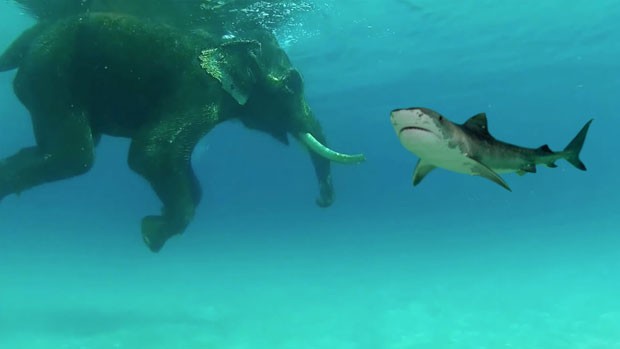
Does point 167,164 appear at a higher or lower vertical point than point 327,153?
lower

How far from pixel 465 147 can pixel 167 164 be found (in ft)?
22.9

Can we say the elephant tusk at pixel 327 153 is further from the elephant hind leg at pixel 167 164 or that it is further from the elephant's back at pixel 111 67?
the elephant's back at pixel 111 67

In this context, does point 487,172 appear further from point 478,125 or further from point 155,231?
point 155,231

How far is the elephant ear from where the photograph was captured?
10.4 meters

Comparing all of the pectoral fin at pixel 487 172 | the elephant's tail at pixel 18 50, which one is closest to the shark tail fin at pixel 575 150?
the pectoral fin at pixel 487 172

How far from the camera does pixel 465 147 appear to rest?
3.20 meters

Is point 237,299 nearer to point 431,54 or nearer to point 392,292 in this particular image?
point 392,292

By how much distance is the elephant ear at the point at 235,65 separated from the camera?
34.1 feet

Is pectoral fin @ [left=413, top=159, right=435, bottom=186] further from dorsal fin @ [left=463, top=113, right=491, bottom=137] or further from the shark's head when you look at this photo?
the shark's head

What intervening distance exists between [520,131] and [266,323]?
68.2m

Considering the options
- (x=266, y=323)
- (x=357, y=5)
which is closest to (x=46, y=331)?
(x=266, y=323)

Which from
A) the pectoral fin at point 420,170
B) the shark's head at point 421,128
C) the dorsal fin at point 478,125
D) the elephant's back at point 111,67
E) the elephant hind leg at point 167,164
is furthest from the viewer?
the elephant's back at point 111,67

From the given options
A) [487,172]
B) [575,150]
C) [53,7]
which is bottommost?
[53,7]

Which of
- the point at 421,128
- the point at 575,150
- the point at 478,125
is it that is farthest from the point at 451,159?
the point at 575,150
